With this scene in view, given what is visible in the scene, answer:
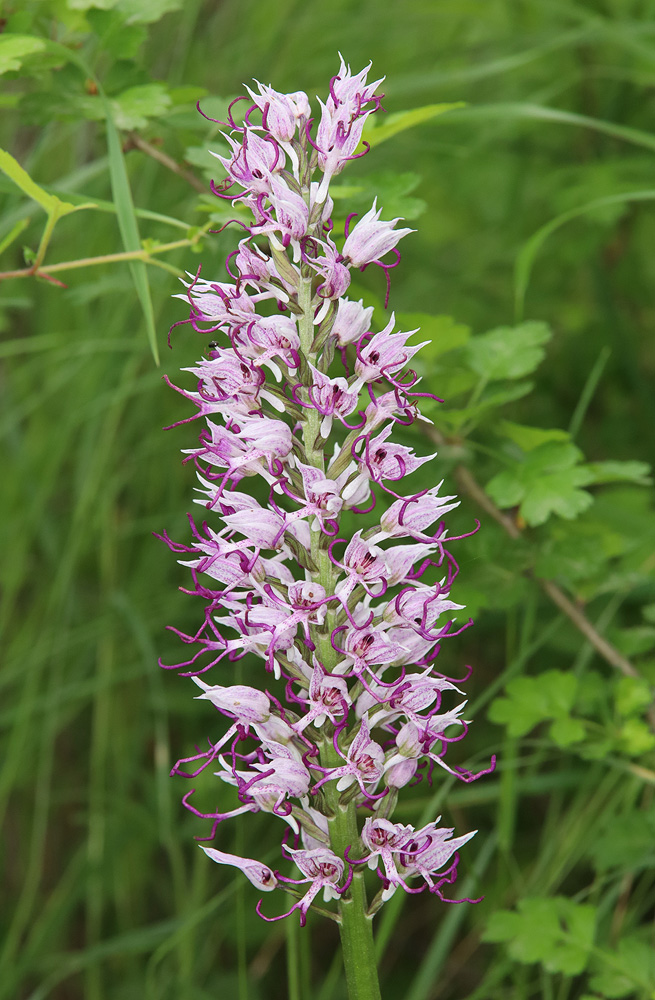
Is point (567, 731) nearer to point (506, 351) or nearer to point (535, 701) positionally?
point (535, 701)

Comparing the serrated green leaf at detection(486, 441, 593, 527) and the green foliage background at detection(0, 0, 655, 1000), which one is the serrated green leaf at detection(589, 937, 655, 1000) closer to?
the green foliage background at detection(0, 0, 655, 1000)

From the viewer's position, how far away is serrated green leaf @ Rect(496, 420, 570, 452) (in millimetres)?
1989

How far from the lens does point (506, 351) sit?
2086 millimetres

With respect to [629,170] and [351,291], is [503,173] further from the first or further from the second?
[351,291]

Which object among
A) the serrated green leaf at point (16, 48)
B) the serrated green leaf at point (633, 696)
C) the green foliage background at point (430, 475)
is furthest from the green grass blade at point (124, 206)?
the serrated green leaf at point (633, 696)

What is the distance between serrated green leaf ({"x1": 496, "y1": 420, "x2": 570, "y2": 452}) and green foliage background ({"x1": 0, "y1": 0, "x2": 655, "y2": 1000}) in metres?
0.01

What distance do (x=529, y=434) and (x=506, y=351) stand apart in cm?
20

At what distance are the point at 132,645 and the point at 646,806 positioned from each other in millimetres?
1626

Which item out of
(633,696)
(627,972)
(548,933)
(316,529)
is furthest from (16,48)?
(627,972)

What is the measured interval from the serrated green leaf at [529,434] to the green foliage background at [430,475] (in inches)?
0.5

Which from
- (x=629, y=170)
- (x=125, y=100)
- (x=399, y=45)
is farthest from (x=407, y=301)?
(x=125, y=100)

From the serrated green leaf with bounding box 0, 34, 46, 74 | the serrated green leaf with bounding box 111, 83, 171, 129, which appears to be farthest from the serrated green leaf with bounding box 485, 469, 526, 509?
the serrated green leaf with bounding box 0, 34, 46, 74

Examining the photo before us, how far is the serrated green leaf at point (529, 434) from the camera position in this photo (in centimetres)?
199

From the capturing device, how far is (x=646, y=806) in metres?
2.38
